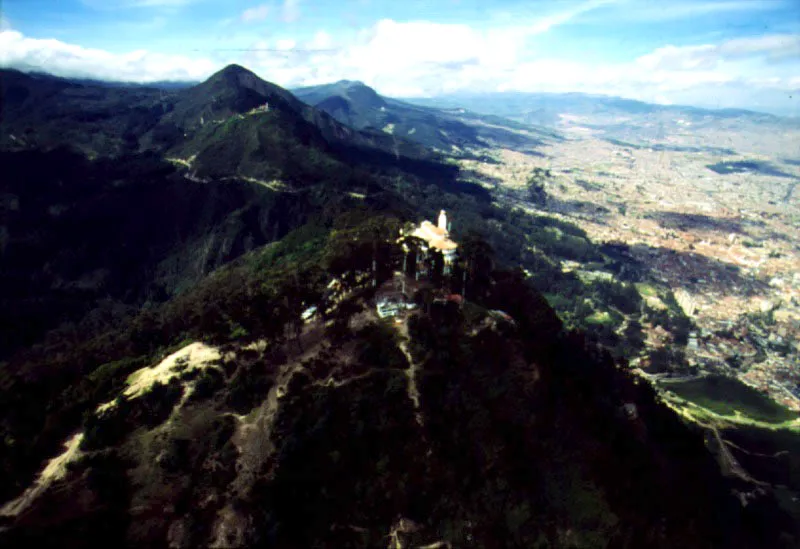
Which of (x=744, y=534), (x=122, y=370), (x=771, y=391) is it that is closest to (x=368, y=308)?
(x=122, y=370)

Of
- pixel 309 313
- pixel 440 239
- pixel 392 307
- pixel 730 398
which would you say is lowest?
pixel 730 398

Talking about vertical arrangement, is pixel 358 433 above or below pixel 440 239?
below

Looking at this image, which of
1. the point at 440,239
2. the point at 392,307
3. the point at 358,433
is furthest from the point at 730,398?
the point at 358,433

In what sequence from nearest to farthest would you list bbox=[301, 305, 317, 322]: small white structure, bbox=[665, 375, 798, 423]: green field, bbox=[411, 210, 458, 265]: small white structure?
bbox=[301, 305, 317, 322]: small white structure, bbox=[411, 210, 458, 265]: small white structure, bbox=[665, 375, 798, 423]: green field

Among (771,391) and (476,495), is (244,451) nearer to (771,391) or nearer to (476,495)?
(476,495)

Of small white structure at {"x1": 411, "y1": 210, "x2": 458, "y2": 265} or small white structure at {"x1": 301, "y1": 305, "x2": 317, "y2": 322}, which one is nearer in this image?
small white structure at {"x1": 301, "y1": 305, "x2": 317, "y2": 322}

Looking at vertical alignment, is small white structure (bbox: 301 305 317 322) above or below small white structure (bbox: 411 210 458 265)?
below

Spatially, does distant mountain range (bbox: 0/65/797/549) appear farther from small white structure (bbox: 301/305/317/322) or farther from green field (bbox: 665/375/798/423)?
green field (bbox: 665/375/798/423)

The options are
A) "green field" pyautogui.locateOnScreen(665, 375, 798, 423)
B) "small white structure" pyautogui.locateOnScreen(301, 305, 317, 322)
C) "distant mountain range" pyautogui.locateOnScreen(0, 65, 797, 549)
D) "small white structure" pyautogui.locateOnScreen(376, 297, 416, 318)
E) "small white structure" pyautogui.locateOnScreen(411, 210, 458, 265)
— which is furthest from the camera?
"green field" pyautogui.locateOnScreen(665, 375, 798, 423)

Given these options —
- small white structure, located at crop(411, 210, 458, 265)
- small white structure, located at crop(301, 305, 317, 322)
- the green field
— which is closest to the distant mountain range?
small white structure, located at crop(301, 305, 317, 322)

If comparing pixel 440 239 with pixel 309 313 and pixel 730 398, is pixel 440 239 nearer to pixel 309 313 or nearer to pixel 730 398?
pixel 309 313

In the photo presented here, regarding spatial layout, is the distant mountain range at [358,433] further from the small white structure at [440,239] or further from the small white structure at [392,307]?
the small white structure at [440,239]
